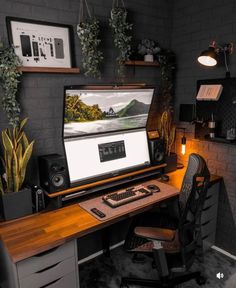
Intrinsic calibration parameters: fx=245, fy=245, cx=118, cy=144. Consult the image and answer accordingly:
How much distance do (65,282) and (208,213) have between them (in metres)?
1.47

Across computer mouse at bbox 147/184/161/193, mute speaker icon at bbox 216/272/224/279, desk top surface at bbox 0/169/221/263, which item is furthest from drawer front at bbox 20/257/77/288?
mute speaker icon at bbox 216/272/224/279

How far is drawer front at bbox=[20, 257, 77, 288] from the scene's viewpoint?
1.39 meters

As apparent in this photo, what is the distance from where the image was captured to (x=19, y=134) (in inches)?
71.5

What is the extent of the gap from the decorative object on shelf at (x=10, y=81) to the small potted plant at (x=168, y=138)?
1458 millimetres

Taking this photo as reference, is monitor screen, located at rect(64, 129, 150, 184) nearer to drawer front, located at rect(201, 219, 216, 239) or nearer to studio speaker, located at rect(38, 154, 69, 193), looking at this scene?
studio speaker, located at rect(38, 154, 69, 193)

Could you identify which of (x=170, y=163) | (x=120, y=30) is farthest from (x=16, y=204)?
(x=120, y=30)

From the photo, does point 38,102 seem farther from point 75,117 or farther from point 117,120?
point 117,120

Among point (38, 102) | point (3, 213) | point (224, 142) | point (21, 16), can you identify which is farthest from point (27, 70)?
point (224, 142)

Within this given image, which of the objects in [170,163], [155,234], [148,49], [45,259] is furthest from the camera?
[170,163]

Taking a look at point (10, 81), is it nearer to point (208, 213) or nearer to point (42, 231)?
point (42, 231)

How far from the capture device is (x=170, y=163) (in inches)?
99.4

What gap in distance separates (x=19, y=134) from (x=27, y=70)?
472 mm

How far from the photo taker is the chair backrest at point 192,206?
1458 millimetres

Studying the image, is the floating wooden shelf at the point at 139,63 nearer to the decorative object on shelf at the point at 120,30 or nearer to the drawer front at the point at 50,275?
the decorative object on shelf at the point at 120,30
